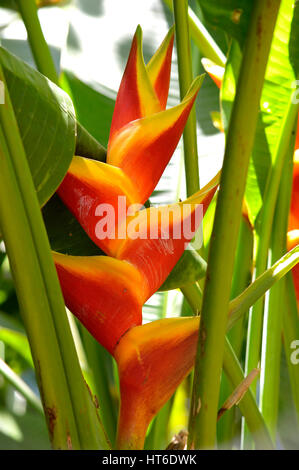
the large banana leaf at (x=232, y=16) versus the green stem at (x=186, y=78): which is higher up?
the large banana leaf at (x=232, y=16)

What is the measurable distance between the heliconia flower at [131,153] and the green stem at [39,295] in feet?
0.25

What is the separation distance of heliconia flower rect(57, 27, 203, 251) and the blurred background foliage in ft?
0.82

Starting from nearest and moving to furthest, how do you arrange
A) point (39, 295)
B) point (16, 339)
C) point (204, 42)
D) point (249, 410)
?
1. point (39, 295)
2. point (249, 410)
3. point (204, 42)
4. point (16, 339)

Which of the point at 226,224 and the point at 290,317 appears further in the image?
the point at 290,317

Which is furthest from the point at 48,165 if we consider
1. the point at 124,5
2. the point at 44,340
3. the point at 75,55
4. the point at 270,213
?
the point at 124,5

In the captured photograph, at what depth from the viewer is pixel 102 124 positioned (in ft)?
2.49

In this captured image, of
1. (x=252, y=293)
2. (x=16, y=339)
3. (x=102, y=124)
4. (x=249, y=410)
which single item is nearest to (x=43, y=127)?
(x=252, y=293)

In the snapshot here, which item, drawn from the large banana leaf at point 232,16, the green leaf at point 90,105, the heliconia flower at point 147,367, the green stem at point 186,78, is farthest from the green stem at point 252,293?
the green leaf at point 90,105

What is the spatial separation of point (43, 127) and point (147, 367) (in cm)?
18

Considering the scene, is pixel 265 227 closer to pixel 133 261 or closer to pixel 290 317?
pixel 290 317

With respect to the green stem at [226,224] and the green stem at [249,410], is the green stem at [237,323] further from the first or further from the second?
the green stem at [226,224]

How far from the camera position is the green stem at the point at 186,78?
0.52m

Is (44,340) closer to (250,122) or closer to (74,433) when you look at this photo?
(74,433)
